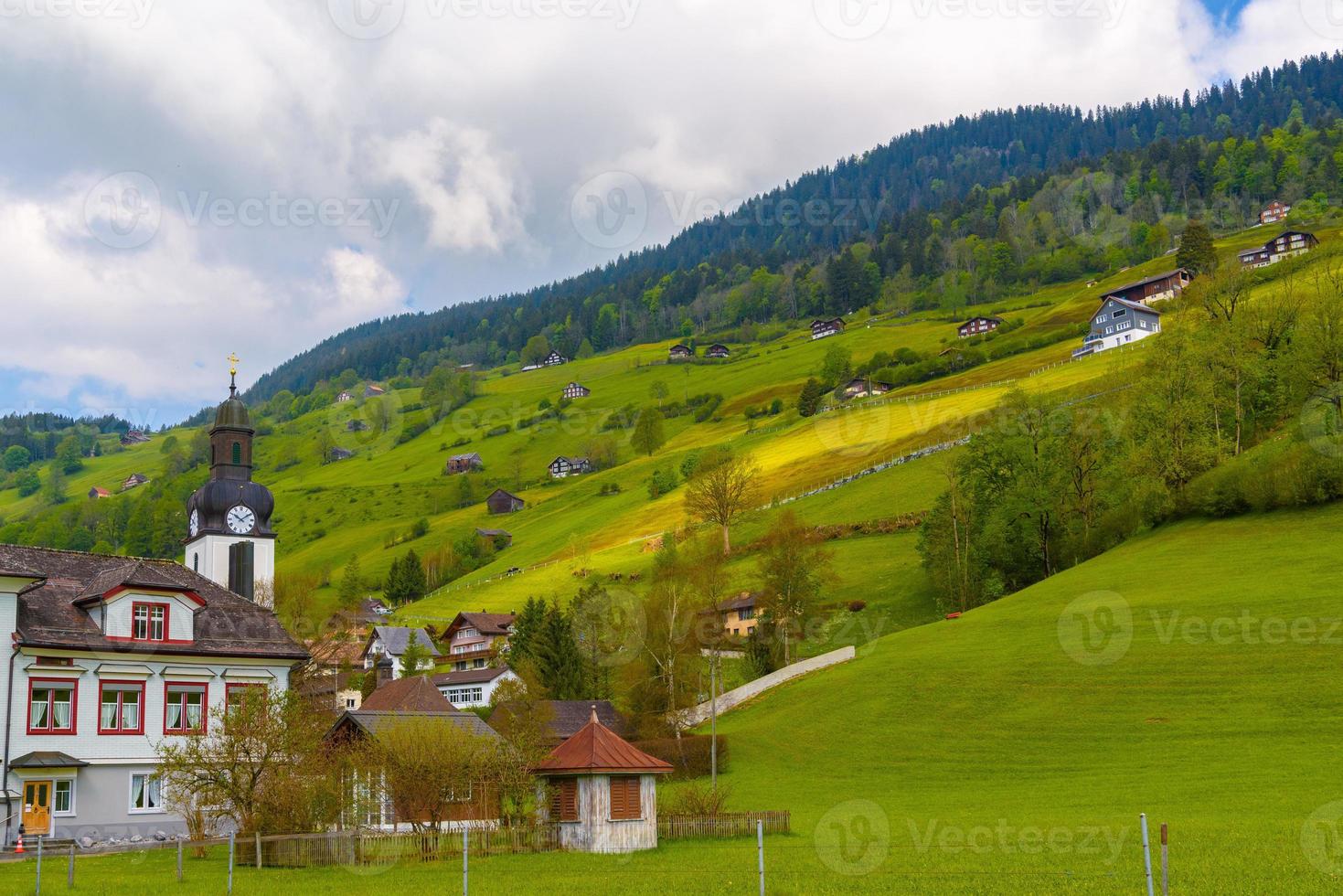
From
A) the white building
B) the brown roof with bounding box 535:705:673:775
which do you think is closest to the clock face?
the white building

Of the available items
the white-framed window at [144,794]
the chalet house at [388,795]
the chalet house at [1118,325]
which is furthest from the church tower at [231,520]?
the chalet house at [1118,325]

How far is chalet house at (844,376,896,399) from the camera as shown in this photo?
609ft

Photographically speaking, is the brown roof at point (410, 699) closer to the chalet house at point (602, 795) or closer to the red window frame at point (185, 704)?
the red window frame at point (185, 704)

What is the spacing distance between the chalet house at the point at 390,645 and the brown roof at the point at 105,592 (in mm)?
69177

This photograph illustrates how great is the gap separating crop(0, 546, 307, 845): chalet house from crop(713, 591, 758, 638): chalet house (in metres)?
58.3

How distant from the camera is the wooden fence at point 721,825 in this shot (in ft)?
125

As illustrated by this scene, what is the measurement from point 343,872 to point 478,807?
8.73 metres

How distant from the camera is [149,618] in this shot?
154ft

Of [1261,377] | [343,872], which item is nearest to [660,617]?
[343,872]

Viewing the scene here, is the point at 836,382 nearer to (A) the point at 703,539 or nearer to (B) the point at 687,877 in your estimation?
(A) the point at 703,539

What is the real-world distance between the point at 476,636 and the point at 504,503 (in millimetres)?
70197

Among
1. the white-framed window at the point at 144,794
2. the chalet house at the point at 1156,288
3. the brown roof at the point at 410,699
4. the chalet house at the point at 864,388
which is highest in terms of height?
the chalet house at the point at 1156,288

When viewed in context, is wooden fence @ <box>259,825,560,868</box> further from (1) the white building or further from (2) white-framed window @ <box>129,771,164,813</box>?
(2) white-framed window @ <box>129,771,164,813</box>

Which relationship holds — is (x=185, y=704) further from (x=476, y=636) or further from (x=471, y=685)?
(x=476, y=636)
